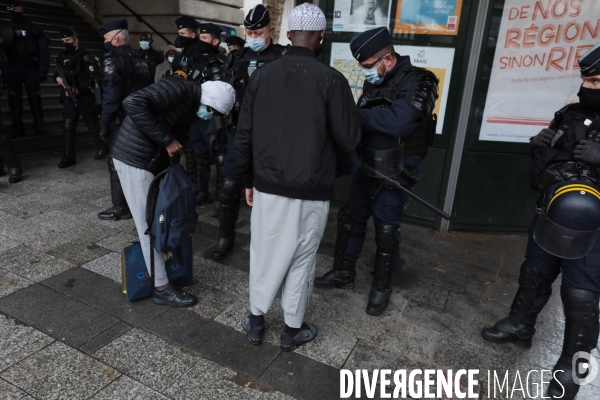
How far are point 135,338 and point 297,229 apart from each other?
4.30 feet

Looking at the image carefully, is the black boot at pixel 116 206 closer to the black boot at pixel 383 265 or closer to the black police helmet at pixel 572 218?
the black boot at pixel 383 265

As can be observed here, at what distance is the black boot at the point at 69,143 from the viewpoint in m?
6.20

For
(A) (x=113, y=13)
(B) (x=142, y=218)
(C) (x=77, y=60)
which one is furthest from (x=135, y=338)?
(A) (x=113, y=13)

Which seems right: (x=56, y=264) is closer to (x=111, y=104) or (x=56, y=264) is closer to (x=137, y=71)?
(x=111, y=104)

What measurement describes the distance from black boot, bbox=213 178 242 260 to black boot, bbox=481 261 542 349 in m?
2.23

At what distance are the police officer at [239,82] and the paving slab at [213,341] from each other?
3.33ft

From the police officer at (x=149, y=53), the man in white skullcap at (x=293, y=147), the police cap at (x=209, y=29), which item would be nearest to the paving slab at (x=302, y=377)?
the man in white skullcap at (x=293, y=147)

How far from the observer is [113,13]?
34.6 feet

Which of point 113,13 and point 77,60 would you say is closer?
point 77,60

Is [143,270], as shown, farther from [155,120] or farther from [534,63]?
[534,63]

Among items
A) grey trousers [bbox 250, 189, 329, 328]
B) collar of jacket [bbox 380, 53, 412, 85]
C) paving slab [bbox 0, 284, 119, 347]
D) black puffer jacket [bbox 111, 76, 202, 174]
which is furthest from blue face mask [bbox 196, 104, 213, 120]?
paving slab [bbox 0, 284, 119, 347]

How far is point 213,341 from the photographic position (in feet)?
9.21

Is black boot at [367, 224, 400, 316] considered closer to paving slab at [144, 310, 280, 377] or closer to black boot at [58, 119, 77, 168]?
paving slab at [144, 310, 280, 377]

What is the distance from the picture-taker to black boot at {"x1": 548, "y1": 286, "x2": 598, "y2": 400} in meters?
2.41
